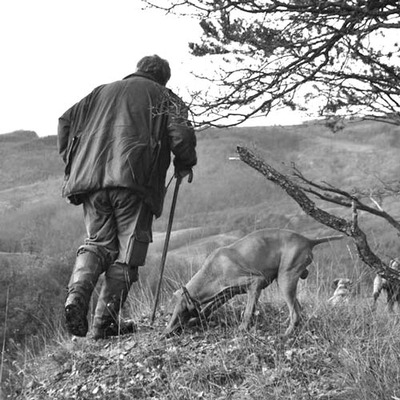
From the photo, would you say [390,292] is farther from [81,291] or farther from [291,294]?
[81,291]

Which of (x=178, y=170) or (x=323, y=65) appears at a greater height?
(x=323, y=65)

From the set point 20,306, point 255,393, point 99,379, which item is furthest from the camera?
point 20,306

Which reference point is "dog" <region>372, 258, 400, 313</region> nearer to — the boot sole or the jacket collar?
the boot sole

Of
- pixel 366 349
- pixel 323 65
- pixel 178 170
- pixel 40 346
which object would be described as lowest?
pixel 40 346

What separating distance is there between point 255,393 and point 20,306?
6.21 meters

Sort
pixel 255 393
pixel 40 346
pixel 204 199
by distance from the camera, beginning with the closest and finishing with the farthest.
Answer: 1. pixel 255 393
2. pixel 40 346
3. pixel 204 199

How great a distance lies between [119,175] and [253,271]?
1410 mm

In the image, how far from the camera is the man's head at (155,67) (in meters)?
8.23

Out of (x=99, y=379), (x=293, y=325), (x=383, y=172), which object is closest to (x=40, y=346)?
(x=99, y=379)

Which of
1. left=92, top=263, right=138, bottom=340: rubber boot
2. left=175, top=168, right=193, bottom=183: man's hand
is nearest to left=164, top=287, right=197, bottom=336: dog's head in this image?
left=92, top=263, right=138, bottom=340: rubber boot

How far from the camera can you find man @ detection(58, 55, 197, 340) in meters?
7.65

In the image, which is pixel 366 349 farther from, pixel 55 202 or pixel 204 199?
pixel 55 202

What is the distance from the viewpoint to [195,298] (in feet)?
24.6

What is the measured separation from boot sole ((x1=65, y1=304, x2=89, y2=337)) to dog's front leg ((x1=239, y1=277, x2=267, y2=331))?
1.30 metres
